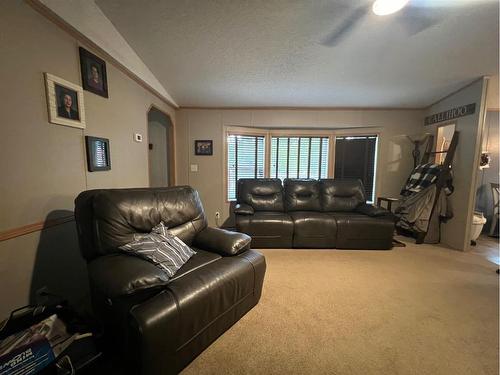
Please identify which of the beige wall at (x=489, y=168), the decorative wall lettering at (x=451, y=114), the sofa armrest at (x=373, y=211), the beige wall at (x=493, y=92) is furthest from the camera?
the beige wall at (x=489, y=168)

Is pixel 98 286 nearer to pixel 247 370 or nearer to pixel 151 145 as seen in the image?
pixel 247 370

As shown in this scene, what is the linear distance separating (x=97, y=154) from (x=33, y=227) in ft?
2.65

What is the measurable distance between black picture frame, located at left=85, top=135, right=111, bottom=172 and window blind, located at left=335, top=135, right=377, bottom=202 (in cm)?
397

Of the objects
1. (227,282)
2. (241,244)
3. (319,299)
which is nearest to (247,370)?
(227,282)

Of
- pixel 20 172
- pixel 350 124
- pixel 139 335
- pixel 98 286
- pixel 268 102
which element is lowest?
pixel 139 335

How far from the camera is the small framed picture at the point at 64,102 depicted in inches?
60.9

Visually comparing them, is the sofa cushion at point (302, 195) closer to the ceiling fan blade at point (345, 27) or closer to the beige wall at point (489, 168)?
the ceiling fan blade at point (345, 27)

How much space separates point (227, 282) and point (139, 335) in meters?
0.60

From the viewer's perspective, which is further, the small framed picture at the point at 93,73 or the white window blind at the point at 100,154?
the white window blind at the point at 100,154

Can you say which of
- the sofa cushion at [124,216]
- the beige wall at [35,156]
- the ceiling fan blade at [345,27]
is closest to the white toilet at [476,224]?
the ceiling fan blade at [345,27]

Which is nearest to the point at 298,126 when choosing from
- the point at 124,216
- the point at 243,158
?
the point at 243,158

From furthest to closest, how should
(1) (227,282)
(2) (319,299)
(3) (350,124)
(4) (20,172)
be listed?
(3) (350,124), (2) (319,299), (1) (227,282), (4) (20,172)

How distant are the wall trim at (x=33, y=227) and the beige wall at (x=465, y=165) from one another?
477 centimetres

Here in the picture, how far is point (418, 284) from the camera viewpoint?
225 centimetres
